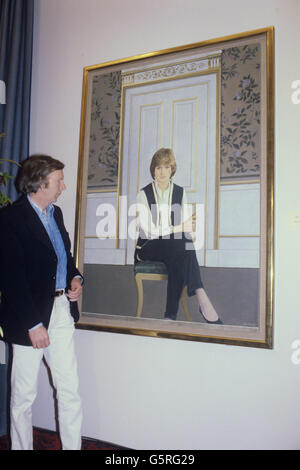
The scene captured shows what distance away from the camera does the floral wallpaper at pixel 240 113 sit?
2107mm

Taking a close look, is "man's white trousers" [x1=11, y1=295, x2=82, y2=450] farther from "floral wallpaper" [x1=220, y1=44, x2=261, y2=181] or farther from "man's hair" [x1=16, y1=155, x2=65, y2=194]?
"floral wallpaper" [x1=220, y1=44, x2=261, y2=181]

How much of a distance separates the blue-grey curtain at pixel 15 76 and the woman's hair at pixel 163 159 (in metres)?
0.95

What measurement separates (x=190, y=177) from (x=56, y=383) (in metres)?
1.36

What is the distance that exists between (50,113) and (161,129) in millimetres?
919

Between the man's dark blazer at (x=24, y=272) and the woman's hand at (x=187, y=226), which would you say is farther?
the woman's hand at (x=187, y=226)

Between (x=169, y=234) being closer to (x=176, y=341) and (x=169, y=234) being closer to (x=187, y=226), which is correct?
(x=187, y=226)

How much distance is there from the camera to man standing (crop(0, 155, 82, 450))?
1899 millimetres

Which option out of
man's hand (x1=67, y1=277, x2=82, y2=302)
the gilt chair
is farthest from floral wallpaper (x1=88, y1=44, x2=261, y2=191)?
man's hand (x1=67, y1=277, x2=82, y2=302)

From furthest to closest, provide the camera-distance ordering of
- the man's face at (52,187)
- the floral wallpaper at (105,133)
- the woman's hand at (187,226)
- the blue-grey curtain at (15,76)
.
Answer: the blue-grey curtain at (15,76) < the floral wallpaper at (105,133) < the woman's hand at (187,226) < the man's face at (52,187)

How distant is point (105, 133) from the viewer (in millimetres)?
2514

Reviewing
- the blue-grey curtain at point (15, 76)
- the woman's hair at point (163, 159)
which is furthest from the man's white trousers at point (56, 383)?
the blue-grey curtain at point (15, 76)

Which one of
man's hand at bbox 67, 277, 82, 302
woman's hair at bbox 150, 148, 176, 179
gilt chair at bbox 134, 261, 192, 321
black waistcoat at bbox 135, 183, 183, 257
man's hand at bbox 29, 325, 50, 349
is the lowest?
man's hand at bbox 29, 325, 50, 349

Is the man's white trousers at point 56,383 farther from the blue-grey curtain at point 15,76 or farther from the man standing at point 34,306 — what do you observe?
the blue-grey curtain at point 15,76

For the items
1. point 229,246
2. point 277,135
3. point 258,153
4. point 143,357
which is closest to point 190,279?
point 229,246
